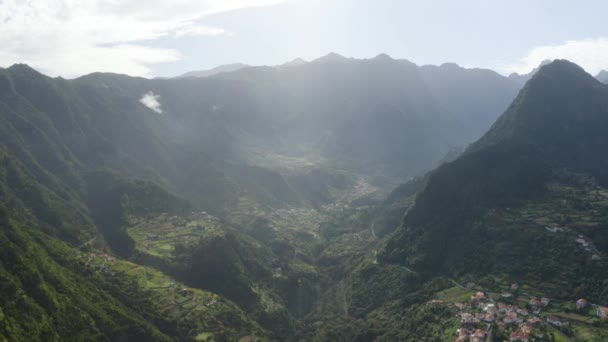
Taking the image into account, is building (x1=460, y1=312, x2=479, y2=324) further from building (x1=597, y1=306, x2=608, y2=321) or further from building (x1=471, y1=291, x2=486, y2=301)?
building (x1=597, y1=306, x2=608, y2=321)

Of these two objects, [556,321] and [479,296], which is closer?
[556,321]

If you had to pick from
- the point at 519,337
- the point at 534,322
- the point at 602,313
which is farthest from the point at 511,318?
the point at 602,313

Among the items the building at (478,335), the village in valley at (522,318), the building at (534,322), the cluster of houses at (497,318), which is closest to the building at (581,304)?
the village in valley at (522,318)

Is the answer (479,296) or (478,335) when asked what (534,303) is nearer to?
(479,296)

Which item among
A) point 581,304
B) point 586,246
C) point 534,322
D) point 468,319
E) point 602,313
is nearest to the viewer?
point 602,313

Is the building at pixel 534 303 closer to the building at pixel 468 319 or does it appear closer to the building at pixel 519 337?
the building at pixel 519 337

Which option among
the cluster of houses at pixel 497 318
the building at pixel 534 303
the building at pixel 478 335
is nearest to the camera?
the building at pixel 478 335

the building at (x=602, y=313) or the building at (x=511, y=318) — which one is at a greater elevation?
the building at (x=602, y=313)

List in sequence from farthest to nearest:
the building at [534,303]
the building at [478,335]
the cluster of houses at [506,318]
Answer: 1. the building at [534,303]
2. the building at [478,335]
3. the cluster of houses at [506,318]
